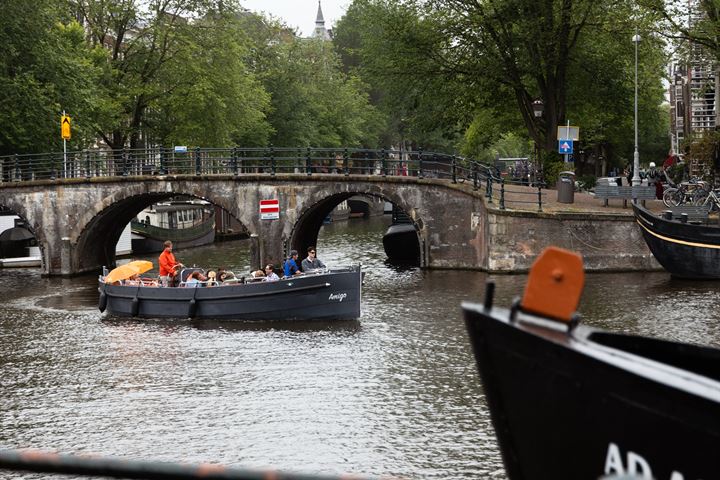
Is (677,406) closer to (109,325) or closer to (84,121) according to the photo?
(109,325)

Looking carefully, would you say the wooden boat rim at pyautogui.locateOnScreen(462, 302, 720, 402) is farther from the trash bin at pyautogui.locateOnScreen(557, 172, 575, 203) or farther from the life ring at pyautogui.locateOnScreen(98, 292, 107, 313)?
the trash bin at pyautogui.locateOnScreen(557, 172, 575, 203)

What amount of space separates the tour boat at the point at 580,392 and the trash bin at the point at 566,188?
2460cm

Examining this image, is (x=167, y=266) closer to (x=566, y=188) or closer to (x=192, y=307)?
(x=192, y=307)

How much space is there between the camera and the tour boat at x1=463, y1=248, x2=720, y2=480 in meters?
4.30

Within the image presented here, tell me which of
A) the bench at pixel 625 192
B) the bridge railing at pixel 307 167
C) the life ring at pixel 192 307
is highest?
the bridge railing at pixel 307 167

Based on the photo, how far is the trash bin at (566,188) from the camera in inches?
1156

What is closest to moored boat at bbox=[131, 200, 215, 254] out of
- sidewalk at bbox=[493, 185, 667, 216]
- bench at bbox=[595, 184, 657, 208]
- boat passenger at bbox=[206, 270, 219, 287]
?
sidewalk at bbox=[493, 185, 667, 216]

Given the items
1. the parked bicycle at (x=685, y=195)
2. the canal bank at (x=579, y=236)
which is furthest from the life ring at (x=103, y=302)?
the parked bicycle at (x=685, y=195)

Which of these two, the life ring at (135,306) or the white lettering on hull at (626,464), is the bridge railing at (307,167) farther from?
the white lettering on hull at (626,464)

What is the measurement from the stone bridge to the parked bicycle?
549 cm

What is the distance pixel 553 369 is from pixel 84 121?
36930 millimetres

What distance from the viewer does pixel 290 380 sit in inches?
628

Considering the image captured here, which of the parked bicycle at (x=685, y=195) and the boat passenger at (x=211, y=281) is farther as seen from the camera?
the parked bicycle at (x=685, y=195)

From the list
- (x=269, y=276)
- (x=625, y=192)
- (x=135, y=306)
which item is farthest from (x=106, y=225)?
(x=625, y=192)
